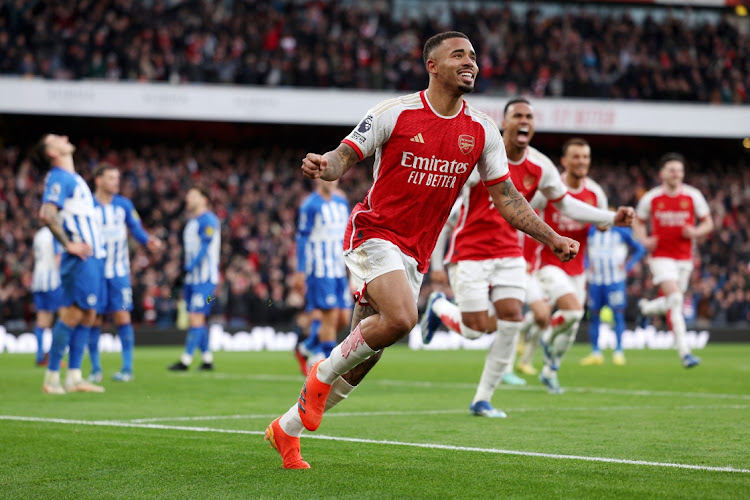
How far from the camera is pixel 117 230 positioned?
12.4 metres

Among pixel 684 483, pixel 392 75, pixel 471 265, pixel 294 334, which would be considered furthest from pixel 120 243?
pixel 392 75

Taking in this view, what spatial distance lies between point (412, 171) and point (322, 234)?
790cm

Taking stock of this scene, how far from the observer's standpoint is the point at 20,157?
31.3 metres

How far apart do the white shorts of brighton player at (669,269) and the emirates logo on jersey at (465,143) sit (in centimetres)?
915

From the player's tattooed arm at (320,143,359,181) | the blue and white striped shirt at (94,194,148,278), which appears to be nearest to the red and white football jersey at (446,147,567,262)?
the player's tattooed arm at (320,143,359,181)

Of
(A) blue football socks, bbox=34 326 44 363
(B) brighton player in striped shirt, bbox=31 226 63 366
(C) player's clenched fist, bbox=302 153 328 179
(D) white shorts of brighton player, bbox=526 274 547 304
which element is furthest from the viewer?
(B) brighton player in striped shirt, bbox=31 226 63 366

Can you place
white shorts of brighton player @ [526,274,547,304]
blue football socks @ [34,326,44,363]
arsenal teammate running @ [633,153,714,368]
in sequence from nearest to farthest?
white shorts of brighton player @ [526,274,547,304], arsenal teammate running @ [633,153,714,368], blue football socks @ [34,326,44,363]

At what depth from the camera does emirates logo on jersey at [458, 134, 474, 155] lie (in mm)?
5762

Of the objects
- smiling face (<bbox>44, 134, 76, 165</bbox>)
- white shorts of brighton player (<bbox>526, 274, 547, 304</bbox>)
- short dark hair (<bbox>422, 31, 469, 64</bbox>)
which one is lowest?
white shorts of brighton player (<bbox>526, 274, 547, 304</bbox>)

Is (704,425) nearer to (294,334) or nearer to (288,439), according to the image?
(288,439)

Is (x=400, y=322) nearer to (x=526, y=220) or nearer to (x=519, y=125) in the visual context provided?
(x=526, y=220)

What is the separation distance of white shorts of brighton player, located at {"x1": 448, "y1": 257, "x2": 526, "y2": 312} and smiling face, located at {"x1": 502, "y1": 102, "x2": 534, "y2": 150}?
0.94 metres

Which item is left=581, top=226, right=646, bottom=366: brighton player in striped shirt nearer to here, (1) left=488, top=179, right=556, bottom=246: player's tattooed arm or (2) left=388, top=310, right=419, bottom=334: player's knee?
(1) left=488, top=179, right=556, bottom=246: player's tattooed arm

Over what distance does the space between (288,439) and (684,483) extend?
76.5 inches
